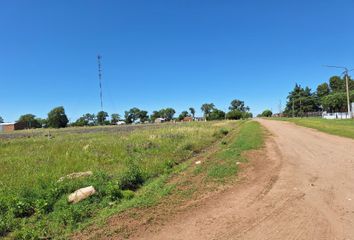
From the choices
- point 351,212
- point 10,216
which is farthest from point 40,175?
point 351,212

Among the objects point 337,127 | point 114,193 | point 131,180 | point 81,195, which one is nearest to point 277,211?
point 114,193

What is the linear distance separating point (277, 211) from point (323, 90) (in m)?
127

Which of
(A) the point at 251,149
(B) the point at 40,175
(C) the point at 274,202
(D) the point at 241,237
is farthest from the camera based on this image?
(A) the point at 251,149

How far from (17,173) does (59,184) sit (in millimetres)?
3152

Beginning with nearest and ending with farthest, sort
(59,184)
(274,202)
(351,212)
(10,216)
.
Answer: (351,212) → (274,202) → (10,216) → (59,184)

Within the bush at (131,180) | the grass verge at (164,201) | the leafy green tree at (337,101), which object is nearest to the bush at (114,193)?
the grass verge at (164,201)

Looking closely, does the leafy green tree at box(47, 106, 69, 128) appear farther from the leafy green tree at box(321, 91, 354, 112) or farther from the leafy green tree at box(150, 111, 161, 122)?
the leafy green tree at box(321, 91, 354, 112)

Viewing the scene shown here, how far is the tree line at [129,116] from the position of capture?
143250 millimetres

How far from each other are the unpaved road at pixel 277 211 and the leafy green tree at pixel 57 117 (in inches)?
5714

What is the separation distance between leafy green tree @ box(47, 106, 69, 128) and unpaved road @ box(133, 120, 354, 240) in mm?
145128

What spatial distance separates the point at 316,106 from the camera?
11994cm

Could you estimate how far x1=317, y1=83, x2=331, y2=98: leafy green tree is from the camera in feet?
385

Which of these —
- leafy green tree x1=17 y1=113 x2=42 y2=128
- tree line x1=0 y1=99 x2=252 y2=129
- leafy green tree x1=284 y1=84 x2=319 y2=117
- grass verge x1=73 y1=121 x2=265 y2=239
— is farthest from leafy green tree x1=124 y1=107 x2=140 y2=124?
grass verge x1=73 y1=121 x2=265 y2=239

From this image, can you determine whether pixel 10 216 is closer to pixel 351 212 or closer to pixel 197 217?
pixel 197 217
